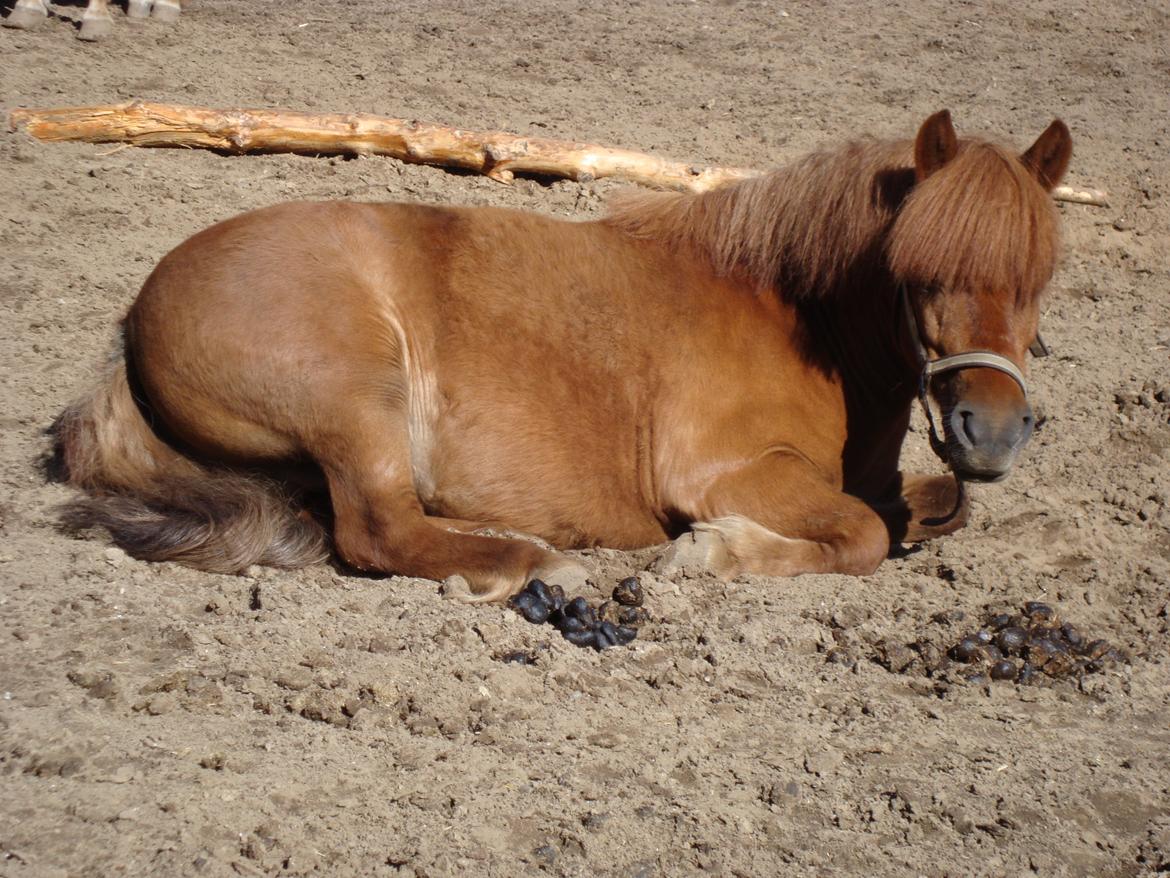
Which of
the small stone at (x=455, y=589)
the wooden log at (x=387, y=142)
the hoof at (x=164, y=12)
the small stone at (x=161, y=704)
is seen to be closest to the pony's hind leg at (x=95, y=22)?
the hoof at (x=164, y=12)

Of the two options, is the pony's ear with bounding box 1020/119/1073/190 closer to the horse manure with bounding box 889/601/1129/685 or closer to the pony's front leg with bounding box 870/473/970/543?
the pony's front leg with bounding box 870/473/970/543

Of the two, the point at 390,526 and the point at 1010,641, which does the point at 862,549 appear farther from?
the point at 390,526

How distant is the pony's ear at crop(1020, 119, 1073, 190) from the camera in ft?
13.2

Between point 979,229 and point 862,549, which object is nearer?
point 979,229

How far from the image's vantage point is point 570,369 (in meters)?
4.45

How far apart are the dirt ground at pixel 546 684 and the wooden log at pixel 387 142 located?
0.38 ft

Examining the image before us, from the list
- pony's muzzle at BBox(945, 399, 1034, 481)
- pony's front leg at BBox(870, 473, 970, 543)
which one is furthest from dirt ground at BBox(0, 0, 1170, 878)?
pony's muzzle at BBox(945, 399, 1034, 481)

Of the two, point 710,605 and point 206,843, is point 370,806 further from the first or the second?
point 710,605

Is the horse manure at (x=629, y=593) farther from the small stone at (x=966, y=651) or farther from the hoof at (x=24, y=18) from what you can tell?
the hoof at (x=24, y=18)

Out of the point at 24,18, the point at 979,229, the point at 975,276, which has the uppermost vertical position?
the point at 979,229

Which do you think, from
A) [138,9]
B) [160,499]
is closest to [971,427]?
[160,499]

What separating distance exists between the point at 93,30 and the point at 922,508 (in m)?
7.23

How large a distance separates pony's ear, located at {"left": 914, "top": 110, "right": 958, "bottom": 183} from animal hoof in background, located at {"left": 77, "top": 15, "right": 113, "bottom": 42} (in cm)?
700

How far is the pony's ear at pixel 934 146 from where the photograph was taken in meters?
3.94
